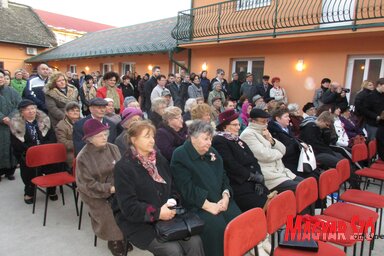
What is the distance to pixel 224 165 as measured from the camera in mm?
3301

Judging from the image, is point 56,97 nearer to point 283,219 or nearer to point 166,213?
point 166,213

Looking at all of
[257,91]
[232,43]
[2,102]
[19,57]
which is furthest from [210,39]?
[19,57]

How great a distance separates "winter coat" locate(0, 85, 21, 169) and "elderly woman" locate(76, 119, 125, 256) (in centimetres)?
269

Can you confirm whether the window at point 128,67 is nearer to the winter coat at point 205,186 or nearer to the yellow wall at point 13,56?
the yellow wall at point 13,56

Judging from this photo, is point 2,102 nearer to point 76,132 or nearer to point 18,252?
point 76,132

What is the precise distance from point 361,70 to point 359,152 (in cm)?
385

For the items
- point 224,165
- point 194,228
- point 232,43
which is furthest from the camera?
point 232,43

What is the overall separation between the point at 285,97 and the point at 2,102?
23.2 feet

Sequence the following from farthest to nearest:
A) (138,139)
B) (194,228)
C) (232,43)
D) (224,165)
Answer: (232,43), (224,165), (138,139), (194,228)

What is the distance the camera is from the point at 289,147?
416 centimetres

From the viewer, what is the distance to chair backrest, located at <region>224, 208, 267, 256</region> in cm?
204

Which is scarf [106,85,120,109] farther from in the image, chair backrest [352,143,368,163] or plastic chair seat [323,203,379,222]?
chair backrest [352,143,368,163]

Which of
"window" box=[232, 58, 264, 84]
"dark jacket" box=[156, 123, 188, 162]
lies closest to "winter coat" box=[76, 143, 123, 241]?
"dark jacket" box=[156, 123, 188, 162]
